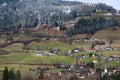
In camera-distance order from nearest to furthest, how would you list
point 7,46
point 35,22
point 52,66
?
point 52,66
point 7,46
point 35,22

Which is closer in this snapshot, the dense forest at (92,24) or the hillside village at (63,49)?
the hillside village at (63,49)

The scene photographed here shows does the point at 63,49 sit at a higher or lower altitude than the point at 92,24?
lower

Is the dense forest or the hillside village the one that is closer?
the hillside village

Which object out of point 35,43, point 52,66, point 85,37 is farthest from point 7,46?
point 52,66

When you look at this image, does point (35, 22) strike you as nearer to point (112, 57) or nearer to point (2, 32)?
point (2, 32)

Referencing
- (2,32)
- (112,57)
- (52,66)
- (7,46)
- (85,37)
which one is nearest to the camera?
(52,66)

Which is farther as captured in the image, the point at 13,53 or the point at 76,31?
the point at 76,31

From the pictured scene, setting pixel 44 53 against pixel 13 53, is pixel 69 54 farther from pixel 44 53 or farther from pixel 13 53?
pixel 13 53

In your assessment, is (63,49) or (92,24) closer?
(63,49)

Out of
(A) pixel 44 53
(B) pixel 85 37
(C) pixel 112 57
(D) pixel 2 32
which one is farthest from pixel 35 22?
(C) pixel 112 57
